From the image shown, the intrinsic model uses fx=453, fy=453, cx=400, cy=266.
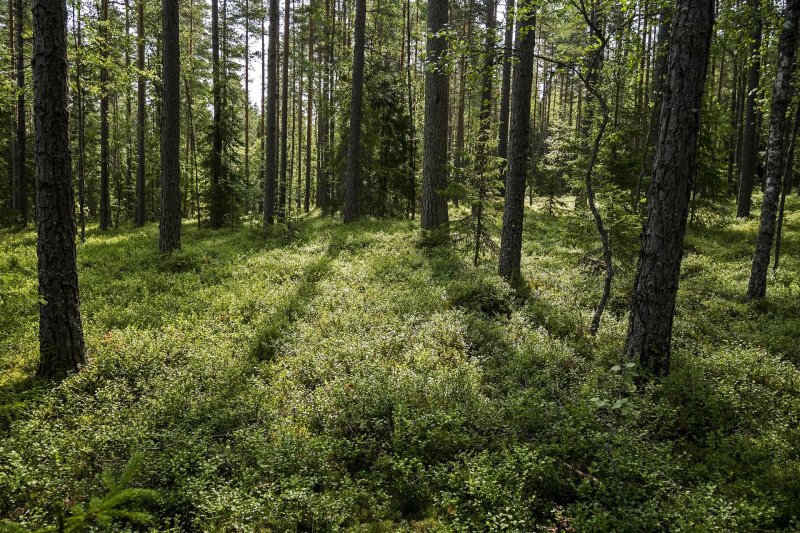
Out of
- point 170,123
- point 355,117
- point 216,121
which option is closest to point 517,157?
point 170,123

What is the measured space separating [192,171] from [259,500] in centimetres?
2530

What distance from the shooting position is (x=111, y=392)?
6273 millimetres

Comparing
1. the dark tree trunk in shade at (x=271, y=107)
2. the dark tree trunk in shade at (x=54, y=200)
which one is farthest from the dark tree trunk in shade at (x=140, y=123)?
the dark tree trunk in shade at (x=54, y=200)

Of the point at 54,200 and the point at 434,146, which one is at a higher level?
the point at 434,146

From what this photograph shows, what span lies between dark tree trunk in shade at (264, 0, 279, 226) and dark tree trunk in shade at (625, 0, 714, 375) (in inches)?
631

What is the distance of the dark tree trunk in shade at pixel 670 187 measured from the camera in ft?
18.9

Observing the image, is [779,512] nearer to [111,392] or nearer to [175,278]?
[111,392]

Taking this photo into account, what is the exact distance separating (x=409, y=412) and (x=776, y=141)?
1001 cm

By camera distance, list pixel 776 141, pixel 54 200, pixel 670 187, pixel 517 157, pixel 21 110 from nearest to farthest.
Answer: pixel 670 187 → pixel 54 200 → pixel 776 141 → pixel 517 157 → pixel 21 110

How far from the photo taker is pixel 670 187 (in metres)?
6.07

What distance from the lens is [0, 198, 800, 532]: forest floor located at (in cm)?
435

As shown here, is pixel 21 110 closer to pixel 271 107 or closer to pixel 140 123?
pixel 140 123

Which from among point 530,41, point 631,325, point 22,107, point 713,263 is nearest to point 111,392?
point 631,325

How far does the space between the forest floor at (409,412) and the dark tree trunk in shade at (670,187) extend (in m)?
0.59
